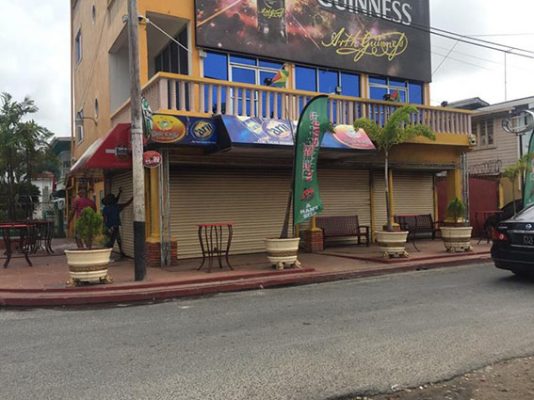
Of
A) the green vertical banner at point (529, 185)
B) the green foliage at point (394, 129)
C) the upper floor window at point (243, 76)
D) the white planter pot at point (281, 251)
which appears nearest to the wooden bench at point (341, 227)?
the green foliage at point (394, 129)

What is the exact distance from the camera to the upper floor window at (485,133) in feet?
85.7

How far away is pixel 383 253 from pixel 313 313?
18.6ft

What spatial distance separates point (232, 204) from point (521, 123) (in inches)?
454

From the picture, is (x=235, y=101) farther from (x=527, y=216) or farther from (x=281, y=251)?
(x=527, y=216)

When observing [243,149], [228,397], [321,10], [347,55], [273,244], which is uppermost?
[321,10]

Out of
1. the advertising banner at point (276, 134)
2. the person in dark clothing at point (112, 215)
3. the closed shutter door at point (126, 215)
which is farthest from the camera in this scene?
the closed shutter door at point (126, 215)

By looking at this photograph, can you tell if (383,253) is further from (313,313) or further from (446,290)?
(313,313)

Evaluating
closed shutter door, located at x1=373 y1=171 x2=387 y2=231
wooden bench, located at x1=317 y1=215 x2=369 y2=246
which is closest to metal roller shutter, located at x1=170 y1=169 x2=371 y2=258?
wooden bench, located at x1=317 y1=215 x2=369 y2=246

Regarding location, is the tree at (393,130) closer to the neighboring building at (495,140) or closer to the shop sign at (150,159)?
the shop sign at (150,159)

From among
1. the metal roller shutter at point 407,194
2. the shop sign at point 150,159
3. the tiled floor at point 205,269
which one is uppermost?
the shop sign at point 150,159

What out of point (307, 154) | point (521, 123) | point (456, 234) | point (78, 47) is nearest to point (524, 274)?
point (456, 234)

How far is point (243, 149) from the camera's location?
39.2 ft

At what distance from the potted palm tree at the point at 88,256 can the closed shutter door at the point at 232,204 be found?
3.41m

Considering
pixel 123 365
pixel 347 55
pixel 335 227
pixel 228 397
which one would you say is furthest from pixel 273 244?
pixel 347 55
